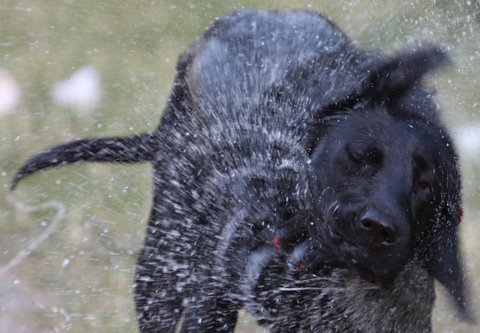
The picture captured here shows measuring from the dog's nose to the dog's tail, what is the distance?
2.46ft

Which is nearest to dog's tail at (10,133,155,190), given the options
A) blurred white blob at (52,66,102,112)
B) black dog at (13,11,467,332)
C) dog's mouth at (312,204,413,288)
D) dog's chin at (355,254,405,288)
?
black dog at (13,11,467,332)

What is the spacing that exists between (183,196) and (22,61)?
5.23 ft

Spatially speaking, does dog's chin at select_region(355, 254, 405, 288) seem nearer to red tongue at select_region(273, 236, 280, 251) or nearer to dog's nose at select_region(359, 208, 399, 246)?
dog's nose at select_region(359, 208, 399, 246)

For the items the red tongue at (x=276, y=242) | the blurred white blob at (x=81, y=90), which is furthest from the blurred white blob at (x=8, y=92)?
the red tongue at (x=276, y=242)

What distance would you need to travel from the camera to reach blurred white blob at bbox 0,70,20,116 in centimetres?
318

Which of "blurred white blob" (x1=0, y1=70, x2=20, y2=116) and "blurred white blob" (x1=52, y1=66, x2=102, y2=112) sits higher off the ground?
"blurred white blob" (x1=52, y1=66, x2=102, y2=112)

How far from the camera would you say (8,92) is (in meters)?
3.25

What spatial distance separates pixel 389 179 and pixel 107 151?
855 millimetres

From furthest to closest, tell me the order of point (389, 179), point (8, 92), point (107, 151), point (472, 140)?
point (8, 92)
point (472, 140)
point (107, 151)
point (389, 179)

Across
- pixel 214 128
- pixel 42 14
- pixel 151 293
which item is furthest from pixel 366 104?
pixel 42 14

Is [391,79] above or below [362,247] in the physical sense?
above

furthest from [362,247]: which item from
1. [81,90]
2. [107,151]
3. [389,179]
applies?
[81,90]

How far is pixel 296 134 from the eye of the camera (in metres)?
1.98

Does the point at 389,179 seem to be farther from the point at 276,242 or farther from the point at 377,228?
the point at 276,242
